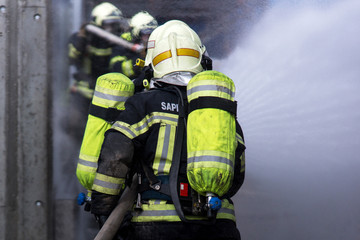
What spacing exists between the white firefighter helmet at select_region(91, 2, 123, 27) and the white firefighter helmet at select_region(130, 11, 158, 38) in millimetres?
149

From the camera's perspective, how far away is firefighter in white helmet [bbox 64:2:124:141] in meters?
4.34

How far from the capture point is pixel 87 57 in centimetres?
438

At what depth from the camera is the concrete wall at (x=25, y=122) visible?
4.13m

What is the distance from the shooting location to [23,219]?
4.14 metres

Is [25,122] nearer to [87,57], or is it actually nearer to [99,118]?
[87,57]

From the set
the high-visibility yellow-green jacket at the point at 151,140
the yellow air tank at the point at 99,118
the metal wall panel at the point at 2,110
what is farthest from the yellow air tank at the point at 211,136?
the metal wall panel at the point at 2,110

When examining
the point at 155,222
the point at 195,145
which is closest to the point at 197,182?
the point at 195,145

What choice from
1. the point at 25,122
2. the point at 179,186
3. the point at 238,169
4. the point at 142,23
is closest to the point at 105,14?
the point at 142,23

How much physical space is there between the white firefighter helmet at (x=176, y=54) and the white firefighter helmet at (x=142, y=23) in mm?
1064

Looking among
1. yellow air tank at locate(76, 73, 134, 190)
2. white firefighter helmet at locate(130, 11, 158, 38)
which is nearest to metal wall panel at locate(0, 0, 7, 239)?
white firefighter helmet at locate(130, 11, 158, 38)

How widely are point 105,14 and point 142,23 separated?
1.10ft

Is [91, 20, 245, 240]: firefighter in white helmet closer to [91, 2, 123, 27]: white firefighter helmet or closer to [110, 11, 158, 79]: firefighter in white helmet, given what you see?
[110, 11, 158, 79]: firefighter in white helmet

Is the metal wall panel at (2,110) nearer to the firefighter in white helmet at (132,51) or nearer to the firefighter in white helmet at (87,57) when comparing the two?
the firefighter in white helmet at (87,57)

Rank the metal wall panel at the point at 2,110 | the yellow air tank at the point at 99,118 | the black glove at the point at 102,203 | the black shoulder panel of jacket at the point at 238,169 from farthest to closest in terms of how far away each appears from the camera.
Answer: the metal wall panel at the point at 2,110, the yellow air tank at the point at 99,118, the black shoulder panel of jacket at the point at 238,169, the black glove at the point at 102,203
